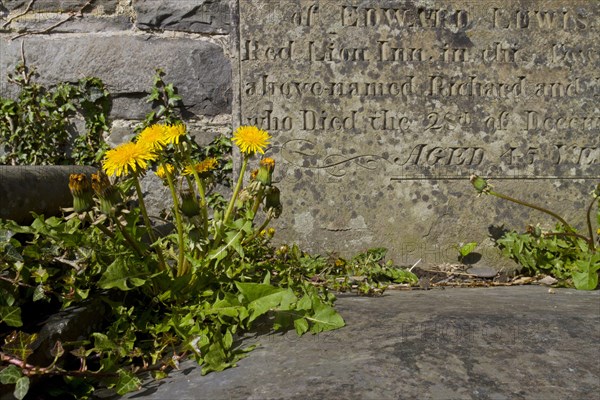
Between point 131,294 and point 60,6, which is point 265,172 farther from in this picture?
Answer: point 60,6

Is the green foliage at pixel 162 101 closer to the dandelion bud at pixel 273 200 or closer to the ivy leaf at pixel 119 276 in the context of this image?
the dandelion bud at pixel 273 200

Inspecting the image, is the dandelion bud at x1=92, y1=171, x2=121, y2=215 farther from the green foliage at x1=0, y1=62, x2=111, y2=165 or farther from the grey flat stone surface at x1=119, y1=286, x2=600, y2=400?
the green foliage at x1=0, y1=62, x2=111, y2=165

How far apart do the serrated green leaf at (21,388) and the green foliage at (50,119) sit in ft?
6.90

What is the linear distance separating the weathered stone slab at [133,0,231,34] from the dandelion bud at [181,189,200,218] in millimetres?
1747

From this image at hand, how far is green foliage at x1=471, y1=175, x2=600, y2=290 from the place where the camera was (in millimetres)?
2695

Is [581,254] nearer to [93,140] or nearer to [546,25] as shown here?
[546,25]

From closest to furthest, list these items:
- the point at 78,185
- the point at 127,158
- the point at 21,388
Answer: the point at 21,388 < the point at 78,185 < the point at 127,158

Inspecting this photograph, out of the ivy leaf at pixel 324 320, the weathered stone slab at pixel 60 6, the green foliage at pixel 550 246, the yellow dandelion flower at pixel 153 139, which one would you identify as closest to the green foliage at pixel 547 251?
the green foliage at pixel 550 246

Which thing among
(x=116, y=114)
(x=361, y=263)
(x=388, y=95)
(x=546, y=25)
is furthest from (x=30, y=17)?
(x=546, y=25)

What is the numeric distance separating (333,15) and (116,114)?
4.34 feet

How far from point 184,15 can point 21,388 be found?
8.13 ft

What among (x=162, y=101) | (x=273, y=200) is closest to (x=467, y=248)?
(x=273, y=200)

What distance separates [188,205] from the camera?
181 centimetres

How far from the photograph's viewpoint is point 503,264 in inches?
119
